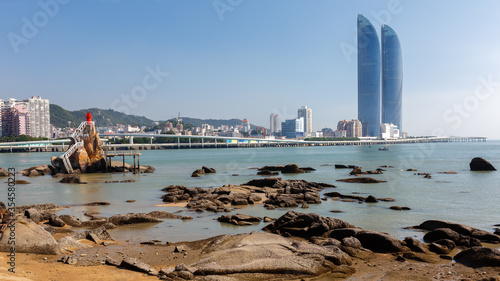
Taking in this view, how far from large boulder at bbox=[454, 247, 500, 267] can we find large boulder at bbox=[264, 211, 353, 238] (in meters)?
4.50

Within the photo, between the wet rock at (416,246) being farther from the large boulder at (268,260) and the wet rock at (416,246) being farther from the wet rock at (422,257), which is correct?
the large boulder at (268,260)

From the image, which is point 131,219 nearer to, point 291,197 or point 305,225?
point 305,225

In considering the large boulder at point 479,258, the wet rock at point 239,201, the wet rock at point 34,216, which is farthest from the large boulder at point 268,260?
the wet rock at point 239,201

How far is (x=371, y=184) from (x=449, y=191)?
258 inches

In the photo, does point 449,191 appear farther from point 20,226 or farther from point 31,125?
point 31,125

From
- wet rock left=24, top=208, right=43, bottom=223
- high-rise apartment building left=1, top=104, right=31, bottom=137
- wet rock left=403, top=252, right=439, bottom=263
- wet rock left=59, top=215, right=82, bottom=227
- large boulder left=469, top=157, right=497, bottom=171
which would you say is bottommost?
large boulder left=469, top=157, right=497, bottom=171

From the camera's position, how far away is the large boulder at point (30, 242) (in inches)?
441

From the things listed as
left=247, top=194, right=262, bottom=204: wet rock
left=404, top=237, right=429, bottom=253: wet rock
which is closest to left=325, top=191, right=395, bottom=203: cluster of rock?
left=247, top=194, right=262, bottom=204: wet rock

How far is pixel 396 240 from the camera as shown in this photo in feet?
42.8

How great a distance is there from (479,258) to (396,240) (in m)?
2.40

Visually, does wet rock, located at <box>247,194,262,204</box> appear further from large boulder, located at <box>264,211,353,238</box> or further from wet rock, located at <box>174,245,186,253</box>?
wet rock, located at <box>174,245,186,253</box>

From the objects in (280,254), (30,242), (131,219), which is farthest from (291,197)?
(30,242)

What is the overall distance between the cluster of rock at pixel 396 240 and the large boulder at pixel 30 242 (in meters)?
7.82

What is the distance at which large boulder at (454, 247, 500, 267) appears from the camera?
1127 cm
